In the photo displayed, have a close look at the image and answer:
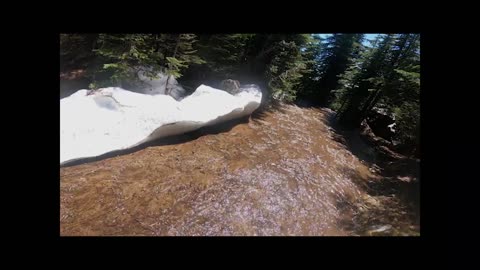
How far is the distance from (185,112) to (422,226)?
16.7 feet

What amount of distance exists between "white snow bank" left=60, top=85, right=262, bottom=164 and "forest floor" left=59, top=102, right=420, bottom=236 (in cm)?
24

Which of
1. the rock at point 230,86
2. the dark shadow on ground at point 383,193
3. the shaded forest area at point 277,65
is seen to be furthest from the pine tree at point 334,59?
the rock at point 230,86

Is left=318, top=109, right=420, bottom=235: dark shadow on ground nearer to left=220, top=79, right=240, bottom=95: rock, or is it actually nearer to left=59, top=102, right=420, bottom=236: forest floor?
left=59, top=102, right=420, bottom=236: forest floor

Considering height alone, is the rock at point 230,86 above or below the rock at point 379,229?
above

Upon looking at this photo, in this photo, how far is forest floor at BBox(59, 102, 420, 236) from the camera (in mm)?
4312

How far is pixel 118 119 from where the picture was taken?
18.2 feet

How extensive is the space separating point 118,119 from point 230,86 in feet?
11.9

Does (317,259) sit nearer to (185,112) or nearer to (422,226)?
(422,226)

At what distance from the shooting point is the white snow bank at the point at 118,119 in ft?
16.6

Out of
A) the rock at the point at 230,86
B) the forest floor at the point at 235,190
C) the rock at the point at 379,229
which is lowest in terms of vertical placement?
the forest floor at the point at 235,190

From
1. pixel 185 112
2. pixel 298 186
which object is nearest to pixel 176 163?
pixel 185 112

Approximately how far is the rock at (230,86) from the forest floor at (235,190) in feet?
3.35

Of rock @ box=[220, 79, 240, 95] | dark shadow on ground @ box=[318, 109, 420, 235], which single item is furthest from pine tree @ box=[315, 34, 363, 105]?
rock @ box=[220, 79, 240, 95]

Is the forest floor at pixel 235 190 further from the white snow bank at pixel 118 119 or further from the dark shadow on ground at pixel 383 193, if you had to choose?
the white snow bank at pixel 118 119
